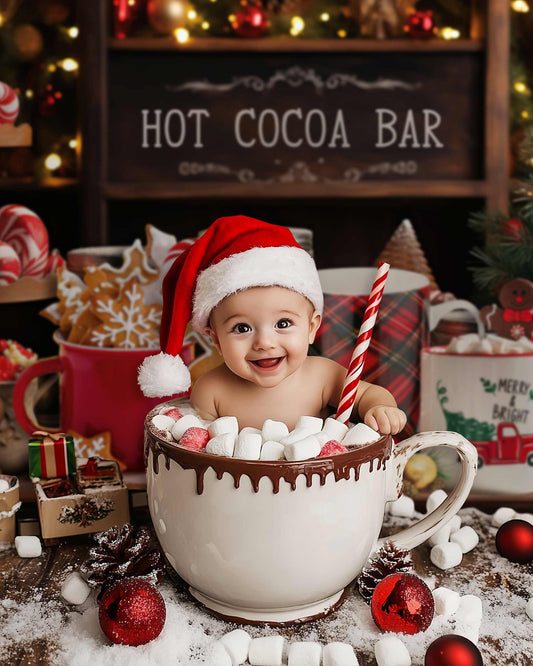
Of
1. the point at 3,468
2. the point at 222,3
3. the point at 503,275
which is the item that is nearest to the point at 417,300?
the point at 503,275

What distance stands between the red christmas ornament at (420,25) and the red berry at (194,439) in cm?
112

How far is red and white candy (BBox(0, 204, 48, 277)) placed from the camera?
3.70ft

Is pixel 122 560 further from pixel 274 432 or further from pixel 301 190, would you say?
pixel 301 190

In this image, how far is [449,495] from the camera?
0.77 metres

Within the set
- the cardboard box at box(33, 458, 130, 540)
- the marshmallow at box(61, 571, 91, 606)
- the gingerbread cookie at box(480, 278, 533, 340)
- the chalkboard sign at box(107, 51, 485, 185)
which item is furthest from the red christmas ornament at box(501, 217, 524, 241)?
the marshmallow at box(61, 571, 91, 606)

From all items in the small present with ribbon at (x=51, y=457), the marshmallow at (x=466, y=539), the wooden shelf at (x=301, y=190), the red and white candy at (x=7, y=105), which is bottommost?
the marshmallow at (x=466, y=539)

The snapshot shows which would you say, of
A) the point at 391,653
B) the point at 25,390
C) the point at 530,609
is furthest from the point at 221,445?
the point at 25,390

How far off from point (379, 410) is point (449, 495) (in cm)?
11

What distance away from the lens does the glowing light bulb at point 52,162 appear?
161cm

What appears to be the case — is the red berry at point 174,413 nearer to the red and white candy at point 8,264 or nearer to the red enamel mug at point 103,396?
the red enamel mug at point 103,396

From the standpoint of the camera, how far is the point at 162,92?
1.43 m

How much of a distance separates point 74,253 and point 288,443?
1.97 feet

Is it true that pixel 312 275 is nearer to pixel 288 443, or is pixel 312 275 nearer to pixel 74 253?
pixel 288 443

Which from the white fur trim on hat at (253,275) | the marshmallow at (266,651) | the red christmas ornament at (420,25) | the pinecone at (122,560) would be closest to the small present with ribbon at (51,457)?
the pinecone at (122,560)
